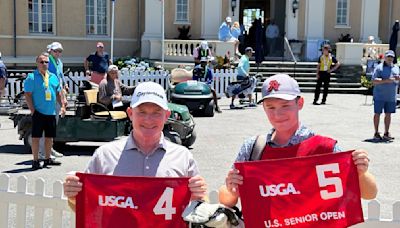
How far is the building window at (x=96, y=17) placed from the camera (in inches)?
1118

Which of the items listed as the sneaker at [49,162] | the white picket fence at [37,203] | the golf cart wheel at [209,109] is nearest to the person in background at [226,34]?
the golf cart wheel at [209,109]

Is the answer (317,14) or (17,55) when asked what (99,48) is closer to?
(17,55)

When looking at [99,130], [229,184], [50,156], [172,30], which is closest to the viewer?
[229,184]

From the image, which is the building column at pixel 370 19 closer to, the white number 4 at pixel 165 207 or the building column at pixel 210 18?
the building column at pixel 210 18

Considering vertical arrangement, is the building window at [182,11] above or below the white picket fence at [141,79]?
above

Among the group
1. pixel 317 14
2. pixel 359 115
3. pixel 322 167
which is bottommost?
pixel 359 115

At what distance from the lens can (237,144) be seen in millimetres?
12797

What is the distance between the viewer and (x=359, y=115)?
722 inches

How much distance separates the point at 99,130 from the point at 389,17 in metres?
22.8

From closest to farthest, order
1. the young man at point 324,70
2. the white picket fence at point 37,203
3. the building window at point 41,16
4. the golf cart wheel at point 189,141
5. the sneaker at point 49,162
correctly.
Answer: the white picket fence at point 37,203 < the sneaker at point 49,162 < the golf cart wheel at point 189,141 < the young man at point 324,70 < the building window at point 41,16

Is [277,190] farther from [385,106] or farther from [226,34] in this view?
[226,34]

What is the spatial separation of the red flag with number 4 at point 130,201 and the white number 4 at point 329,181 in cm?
81

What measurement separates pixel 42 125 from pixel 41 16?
61.4ft

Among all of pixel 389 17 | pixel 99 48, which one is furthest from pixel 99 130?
pixel 389 17
